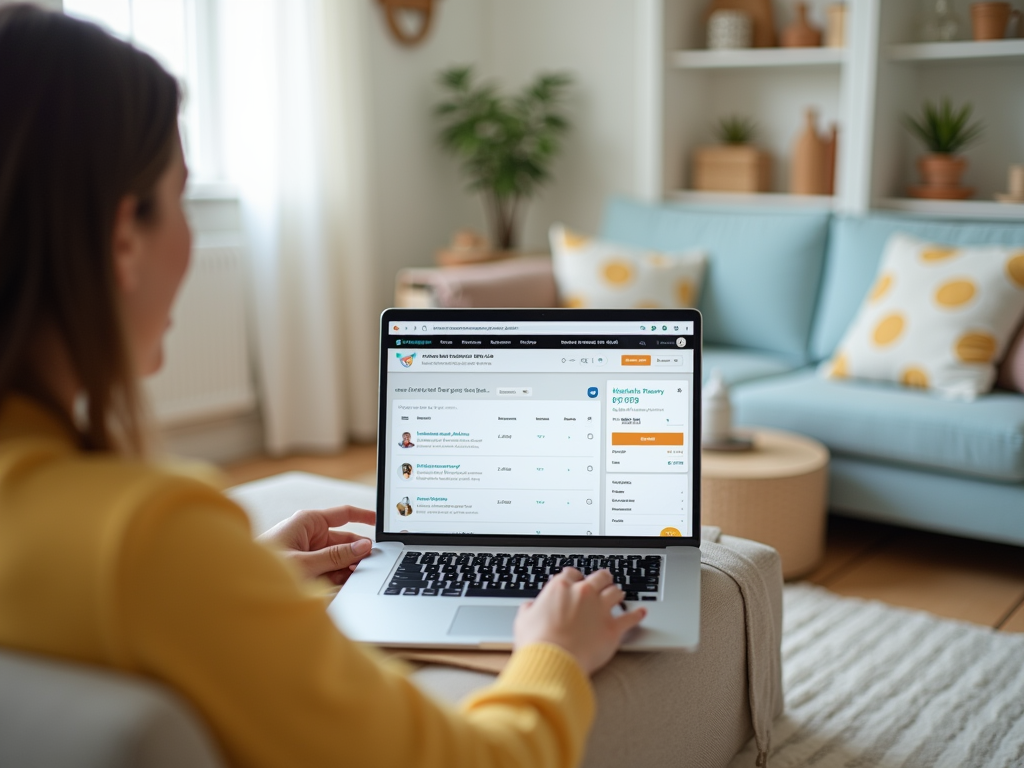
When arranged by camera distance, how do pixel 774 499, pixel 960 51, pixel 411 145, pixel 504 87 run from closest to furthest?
1. pixel 774 499
2. pixel 960 51
3. pixel 411 145
4. pixel 504 87

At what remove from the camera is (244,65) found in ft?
11.8

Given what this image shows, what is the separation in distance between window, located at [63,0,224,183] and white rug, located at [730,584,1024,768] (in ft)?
8.22

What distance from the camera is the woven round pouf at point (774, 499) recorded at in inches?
96.3

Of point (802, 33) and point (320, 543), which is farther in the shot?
point (802, 33)

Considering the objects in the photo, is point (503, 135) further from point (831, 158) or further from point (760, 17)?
point (831, 158)

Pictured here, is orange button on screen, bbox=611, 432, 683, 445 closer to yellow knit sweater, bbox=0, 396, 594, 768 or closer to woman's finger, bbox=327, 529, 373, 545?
woman's finger, bbox=327, 529, 373, 545

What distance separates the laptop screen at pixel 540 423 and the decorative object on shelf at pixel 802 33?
9.52 feet

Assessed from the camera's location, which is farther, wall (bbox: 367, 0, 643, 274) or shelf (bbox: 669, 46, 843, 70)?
wall (bbox: 367, 0, 643, 274)

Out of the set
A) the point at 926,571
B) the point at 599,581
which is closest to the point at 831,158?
the point at 926,571

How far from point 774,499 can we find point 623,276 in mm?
1207

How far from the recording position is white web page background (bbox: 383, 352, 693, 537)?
50.6 inches

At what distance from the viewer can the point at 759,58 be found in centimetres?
382

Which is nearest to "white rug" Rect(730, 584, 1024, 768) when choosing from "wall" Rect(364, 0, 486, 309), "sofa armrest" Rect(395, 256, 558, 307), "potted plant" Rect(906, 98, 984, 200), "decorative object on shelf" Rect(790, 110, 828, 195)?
"sofa armrest" Rect(395, 256, 558, 307)

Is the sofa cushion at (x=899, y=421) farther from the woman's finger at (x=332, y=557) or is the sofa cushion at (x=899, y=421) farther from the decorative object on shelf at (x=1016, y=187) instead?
the woman's finger at (x=332, y=557)
